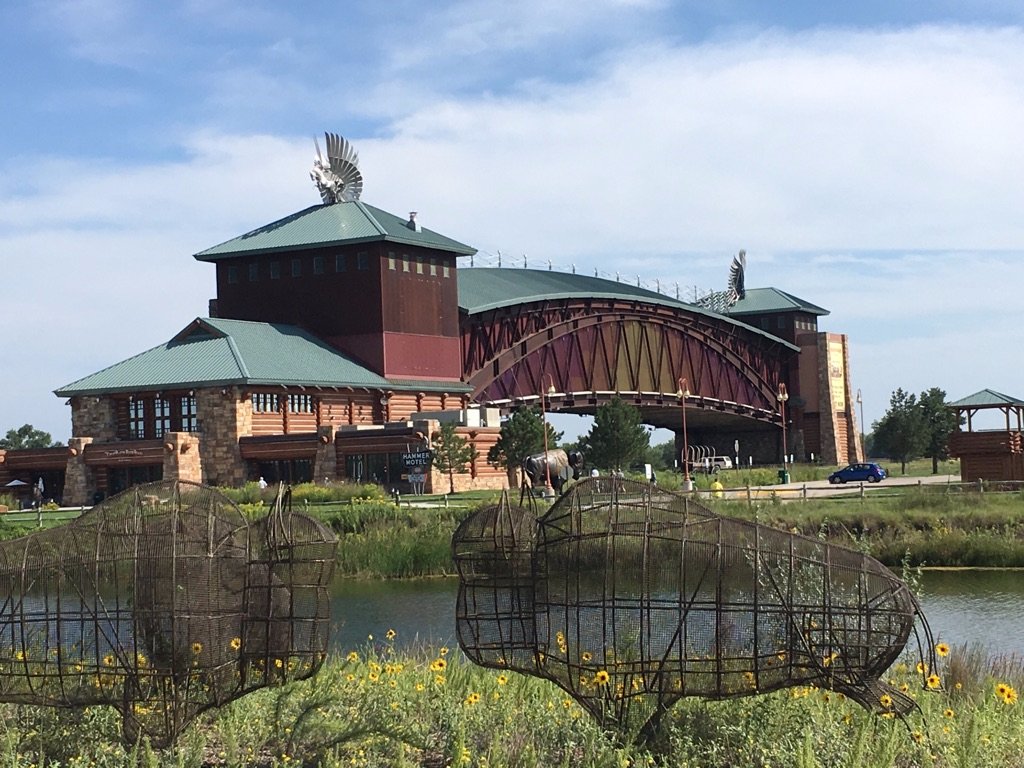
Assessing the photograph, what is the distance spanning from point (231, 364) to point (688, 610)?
5663 centimetres

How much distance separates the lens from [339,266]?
76.2m

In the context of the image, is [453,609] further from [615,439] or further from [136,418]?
[615,439]

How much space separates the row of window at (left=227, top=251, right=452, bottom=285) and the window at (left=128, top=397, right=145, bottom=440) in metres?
12.1

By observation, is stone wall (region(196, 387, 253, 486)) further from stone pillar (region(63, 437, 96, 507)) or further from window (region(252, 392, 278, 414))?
stone pillar (region(63, 437, 96, 507))

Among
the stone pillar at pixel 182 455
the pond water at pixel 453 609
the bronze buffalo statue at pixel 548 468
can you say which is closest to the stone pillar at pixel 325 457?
the stone pillar at pixel 182 455

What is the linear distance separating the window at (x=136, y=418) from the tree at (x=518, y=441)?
17532 millimetres

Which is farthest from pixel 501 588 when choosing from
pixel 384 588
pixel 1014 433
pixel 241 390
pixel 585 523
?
pixel 241 390

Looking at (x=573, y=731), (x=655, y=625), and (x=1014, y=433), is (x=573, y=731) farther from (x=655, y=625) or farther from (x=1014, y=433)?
(x=1014, y=433)

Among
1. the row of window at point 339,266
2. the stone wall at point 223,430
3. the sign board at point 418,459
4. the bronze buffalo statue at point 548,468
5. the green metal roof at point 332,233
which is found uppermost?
the green metal roof at point 332,233

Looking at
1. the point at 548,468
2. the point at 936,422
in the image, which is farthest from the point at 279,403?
the point at 936,422

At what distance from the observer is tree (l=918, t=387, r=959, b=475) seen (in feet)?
297

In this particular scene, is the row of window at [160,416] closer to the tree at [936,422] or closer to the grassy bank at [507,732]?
the tree at [936,422]

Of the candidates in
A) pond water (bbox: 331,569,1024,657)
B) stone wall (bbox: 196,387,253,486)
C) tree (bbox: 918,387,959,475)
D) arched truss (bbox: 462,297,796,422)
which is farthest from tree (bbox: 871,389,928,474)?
pond water (bbox: 331,569,1024,657)

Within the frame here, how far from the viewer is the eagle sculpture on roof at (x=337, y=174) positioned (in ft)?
275
